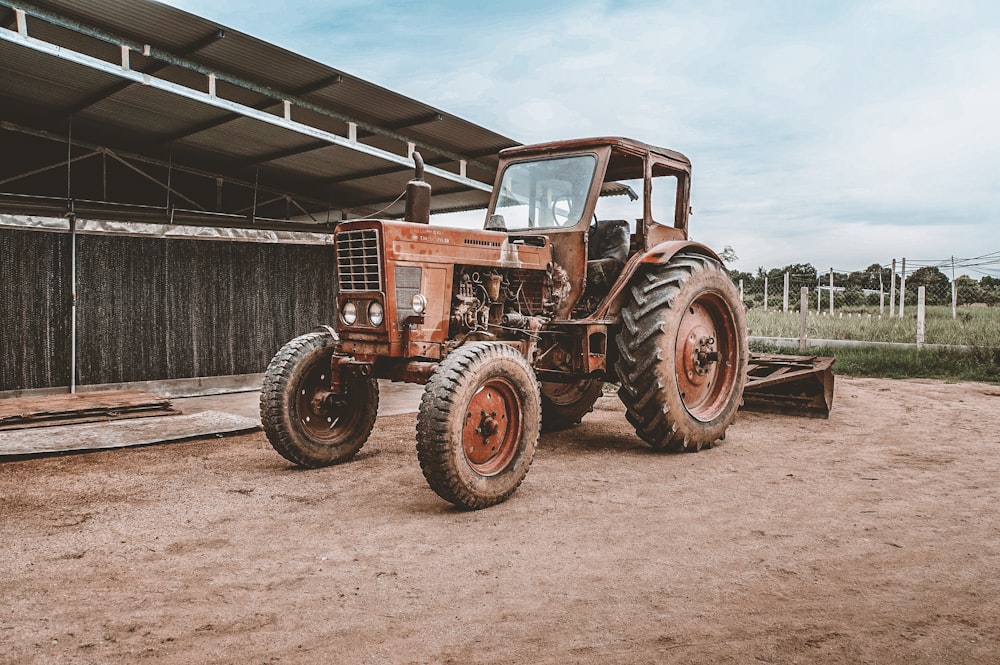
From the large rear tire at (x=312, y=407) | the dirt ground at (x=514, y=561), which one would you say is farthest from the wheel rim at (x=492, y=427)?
the large rear tire at (x=312, y=407)

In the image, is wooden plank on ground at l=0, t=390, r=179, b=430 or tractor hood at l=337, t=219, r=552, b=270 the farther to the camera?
wooden plank on ground at l=0, t=390, r=179, b=430

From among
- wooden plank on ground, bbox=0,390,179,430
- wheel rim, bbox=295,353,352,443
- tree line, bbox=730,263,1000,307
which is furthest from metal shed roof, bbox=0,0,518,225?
tree line, bbox=730,263,1000,307

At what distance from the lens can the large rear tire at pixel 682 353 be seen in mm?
5605

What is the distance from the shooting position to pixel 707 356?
6242 millimetres

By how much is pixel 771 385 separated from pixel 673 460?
249cm

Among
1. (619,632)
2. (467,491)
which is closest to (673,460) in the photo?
(467,491)

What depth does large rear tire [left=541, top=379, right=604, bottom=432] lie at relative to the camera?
6863 mm

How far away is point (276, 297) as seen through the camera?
10.1 metres

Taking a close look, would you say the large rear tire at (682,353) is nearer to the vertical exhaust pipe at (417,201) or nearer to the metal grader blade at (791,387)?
the metal grader blade at (791,387)

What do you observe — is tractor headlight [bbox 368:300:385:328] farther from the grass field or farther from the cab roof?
the grass field

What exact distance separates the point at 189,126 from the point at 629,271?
18.0ft

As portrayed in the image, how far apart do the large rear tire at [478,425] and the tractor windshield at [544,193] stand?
182 cm

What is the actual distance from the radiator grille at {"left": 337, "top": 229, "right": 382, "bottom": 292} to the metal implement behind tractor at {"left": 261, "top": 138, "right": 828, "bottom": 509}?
0.04 feet

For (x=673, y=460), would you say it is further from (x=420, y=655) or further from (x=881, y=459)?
(x=420, y=655)
